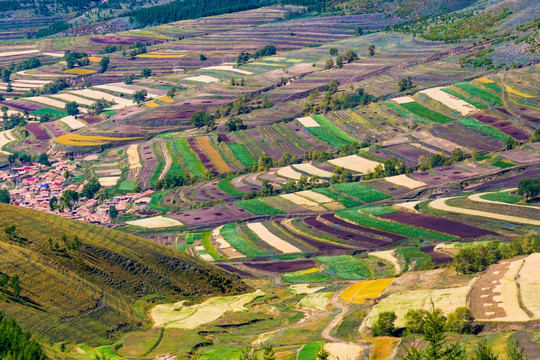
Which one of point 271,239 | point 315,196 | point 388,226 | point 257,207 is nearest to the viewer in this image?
point 388,226

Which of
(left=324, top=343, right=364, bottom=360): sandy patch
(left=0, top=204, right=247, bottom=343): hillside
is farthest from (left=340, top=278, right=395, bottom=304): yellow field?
(left=324, top=343, right=364, bottom=360): sandy patch

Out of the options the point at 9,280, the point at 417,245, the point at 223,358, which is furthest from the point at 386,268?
the point at 9,280

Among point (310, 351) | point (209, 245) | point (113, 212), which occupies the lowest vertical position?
point (113, 212)

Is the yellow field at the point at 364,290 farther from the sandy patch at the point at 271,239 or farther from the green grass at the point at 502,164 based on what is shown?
the green grass at the point at 502,164

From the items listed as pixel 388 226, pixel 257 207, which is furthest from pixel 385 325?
pixel 257 207

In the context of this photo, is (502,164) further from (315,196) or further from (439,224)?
(439,224)

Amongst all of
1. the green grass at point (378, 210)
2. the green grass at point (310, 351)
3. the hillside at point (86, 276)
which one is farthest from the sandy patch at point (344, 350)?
the green grass at point (378, 210)

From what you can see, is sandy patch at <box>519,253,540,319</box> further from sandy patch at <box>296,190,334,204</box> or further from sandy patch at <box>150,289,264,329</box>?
sandy patch at <box>296,190,334,204</box>

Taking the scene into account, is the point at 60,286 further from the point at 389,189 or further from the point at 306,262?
the point at 389,189

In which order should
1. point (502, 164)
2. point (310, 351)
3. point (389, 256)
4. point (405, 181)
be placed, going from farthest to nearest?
point (502, 164) → point (405, 181) → point (389, 256) → point (310, 351)
